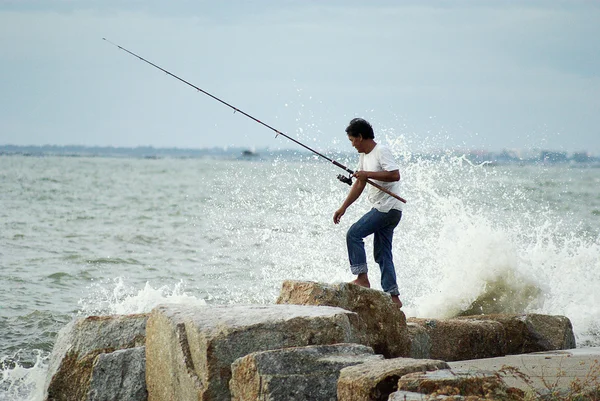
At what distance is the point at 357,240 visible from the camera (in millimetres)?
7465

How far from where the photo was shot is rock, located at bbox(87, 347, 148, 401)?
6078 mm

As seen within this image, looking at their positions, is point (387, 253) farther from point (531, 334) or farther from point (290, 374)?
point (290, 374)

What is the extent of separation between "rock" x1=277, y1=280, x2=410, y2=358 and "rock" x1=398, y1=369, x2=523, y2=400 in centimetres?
198

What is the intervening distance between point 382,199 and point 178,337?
276 cm

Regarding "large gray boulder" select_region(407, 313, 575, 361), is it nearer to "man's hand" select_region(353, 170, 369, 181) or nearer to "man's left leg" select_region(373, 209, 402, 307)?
"man's left leg" select_region(373, 209, 402, 307)

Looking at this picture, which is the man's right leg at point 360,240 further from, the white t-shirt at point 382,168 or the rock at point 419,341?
the rock at point 419,341

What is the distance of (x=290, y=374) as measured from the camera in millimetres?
4605

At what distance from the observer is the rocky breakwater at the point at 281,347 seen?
4.59 m

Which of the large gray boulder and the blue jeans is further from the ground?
the blue jeans

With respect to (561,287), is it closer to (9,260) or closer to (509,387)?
(509,387)

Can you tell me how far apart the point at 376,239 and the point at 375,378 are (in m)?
3.37

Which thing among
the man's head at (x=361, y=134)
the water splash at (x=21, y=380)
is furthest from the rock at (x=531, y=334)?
the water splash at (x=21, y=380)

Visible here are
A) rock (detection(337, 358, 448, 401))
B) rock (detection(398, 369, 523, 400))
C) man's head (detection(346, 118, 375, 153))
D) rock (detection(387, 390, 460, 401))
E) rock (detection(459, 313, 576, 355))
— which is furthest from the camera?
rock (detection(459, 313, 576, 355))

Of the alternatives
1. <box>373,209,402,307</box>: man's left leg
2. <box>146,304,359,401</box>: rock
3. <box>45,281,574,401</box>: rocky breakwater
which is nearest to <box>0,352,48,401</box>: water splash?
<box>45,281,574,401</box>: rocky breakwater
